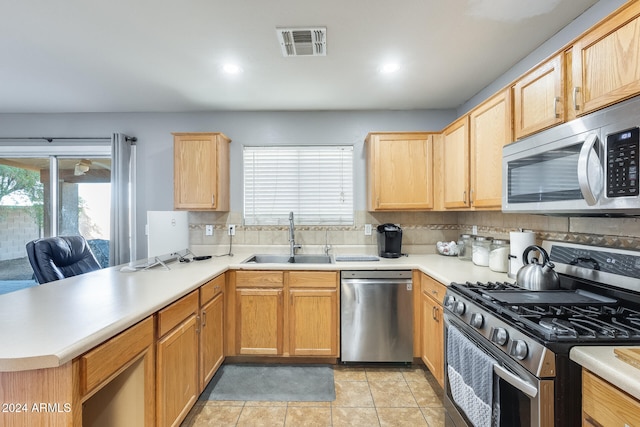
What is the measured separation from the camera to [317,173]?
327 cm

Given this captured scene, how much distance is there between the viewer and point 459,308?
1.53 meters

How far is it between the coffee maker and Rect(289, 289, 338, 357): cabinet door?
0.74m

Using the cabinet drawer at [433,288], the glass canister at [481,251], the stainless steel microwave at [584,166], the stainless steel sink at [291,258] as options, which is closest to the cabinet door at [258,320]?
the stainless steel sink at [291,258]

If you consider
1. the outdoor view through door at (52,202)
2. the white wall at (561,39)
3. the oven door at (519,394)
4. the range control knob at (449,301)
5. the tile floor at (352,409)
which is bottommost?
the tile floor at (352,409)

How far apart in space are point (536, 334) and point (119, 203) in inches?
142

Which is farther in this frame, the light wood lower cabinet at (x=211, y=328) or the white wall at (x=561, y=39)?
the light wood lower cabinet at (x=211, y=328)

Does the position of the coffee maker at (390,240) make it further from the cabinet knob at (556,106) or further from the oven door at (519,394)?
the cabinet knob at (556,106)

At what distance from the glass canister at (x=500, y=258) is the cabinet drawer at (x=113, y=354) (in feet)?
7.40

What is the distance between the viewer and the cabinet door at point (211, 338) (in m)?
2.03

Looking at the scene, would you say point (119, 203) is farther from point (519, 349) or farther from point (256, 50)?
point (519, 349)

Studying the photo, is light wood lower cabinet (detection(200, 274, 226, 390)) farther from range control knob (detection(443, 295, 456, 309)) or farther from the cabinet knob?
the cabinet knob

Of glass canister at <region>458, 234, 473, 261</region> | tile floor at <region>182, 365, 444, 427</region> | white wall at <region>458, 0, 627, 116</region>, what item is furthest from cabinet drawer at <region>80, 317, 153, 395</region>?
glass canister at <region>458, 234, 473, 261</region>

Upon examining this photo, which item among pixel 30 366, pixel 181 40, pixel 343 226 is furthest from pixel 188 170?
pixel 30 366

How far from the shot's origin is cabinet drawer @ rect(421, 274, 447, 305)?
2.06 meters
